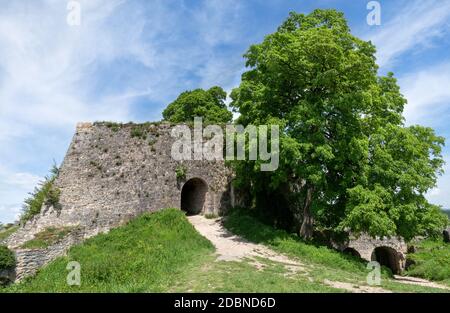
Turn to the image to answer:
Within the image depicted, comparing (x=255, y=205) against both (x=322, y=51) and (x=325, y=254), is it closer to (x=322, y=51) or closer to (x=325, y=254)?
(x=325, y=254)

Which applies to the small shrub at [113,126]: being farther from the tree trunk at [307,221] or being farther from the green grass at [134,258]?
the tree trunk at [307,221]

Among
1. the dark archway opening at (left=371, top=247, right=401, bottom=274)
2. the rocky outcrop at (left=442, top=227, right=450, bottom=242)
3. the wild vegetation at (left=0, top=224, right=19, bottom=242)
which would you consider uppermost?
the wild vegetation at (left=0, top=224, right=19, bottom=242)

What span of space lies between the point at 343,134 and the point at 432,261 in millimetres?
10611

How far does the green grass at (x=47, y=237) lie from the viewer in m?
15.6

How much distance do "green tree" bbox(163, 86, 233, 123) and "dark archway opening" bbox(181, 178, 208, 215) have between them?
884 cm

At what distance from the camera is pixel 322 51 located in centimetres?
1526

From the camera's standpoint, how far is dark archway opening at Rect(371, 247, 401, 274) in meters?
24.8

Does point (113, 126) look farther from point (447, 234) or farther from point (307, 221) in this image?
point (447, 234)

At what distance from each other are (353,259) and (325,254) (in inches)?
59.0

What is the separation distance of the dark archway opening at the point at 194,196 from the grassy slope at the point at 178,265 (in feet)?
11.0

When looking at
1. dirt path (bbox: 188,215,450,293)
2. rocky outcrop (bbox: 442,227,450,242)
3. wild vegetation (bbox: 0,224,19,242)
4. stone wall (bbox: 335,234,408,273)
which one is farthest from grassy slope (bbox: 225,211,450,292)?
rocky outcrop (bbox: 442,227,450,242)

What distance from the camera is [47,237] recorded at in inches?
648

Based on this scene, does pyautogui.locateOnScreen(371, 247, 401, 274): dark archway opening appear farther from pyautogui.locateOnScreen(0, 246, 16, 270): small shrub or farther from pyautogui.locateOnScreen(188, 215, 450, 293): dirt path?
pyautogui.locateOnScreen(0, 246, 16, 270): small shrub

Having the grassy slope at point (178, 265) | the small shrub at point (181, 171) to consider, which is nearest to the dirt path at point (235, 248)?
the grassy slope at point (178, 265)
